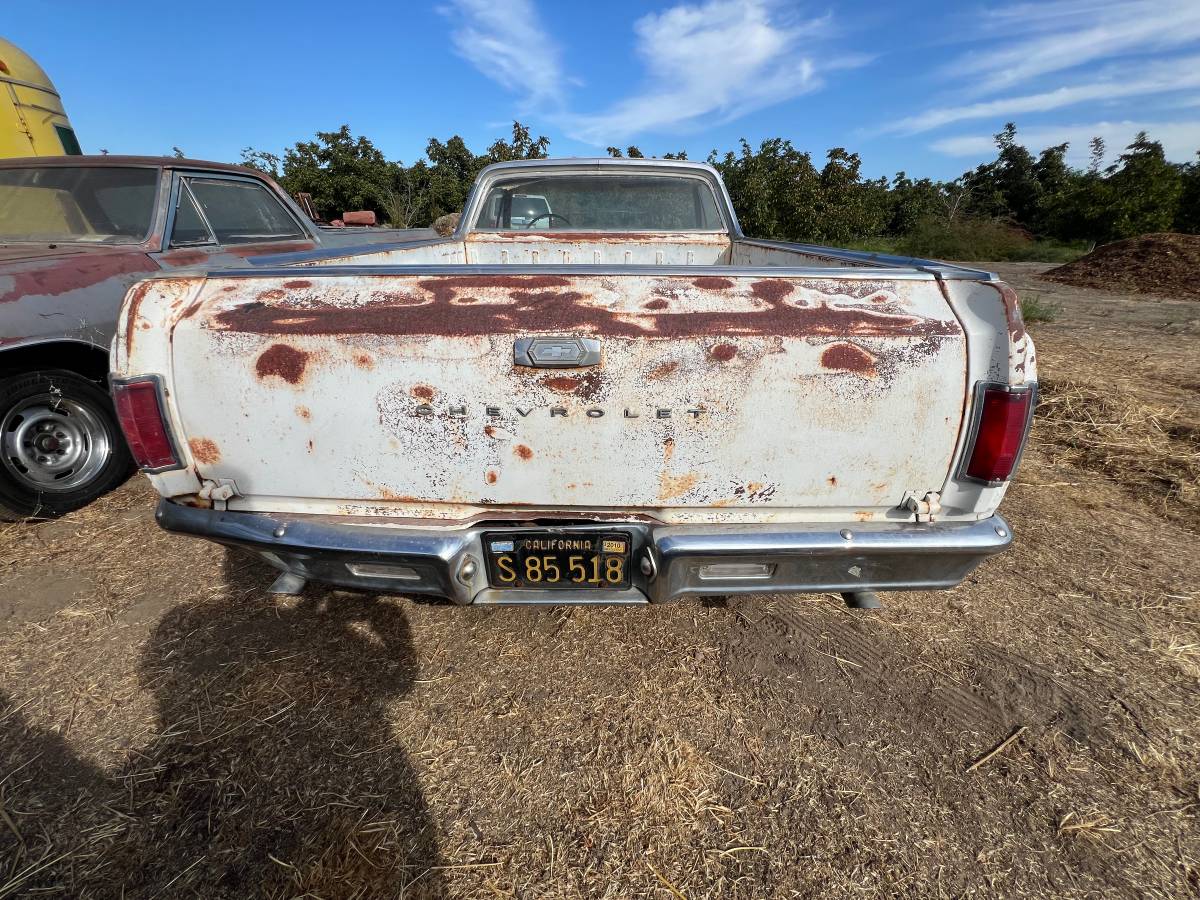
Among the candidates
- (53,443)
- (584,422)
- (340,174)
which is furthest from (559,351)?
(340,174)

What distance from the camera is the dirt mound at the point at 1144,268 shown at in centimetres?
1059

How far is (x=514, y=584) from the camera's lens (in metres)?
1.65

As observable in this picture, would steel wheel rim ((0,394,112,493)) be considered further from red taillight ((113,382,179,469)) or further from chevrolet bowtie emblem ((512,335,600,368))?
chevrolet bowtie emblem ((512,335,600,368))

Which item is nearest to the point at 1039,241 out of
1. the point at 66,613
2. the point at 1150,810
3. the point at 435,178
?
the point at 435,178

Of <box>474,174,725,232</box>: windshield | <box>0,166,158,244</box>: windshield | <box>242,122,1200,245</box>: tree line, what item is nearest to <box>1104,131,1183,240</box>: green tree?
<box>242,122,1200,245</box>: tree line

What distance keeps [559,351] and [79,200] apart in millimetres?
4109

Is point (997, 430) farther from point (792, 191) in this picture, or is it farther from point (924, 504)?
point (792, 191)

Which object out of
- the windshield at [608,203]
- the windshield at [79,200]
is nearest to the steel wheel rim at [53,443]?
the windshield at [79,200]

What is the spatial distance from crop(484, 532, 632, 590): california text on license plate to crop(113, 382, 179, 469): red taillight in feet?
3.16

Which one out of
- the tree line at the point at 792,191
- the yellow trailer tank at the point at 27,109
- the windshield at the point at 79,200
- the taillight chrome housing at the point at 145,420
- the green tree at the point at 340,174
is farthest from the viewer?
the green tree at the point at 340,174

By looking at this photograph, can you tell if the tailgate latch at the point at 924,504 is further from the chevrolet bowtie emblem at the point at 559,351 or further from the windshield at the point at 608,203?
the windshield at the point at 608,203

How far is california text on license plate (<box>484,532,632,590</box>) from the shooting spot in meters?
1.59

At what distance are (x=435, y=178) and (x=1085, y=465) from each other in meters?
25.6

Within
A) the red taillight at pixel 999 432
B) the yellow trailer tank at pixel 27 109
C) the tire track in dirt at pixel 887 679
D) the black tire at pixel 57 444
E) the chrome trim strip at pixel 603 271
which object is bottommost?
the tire track in dirt at pixel 887 679
